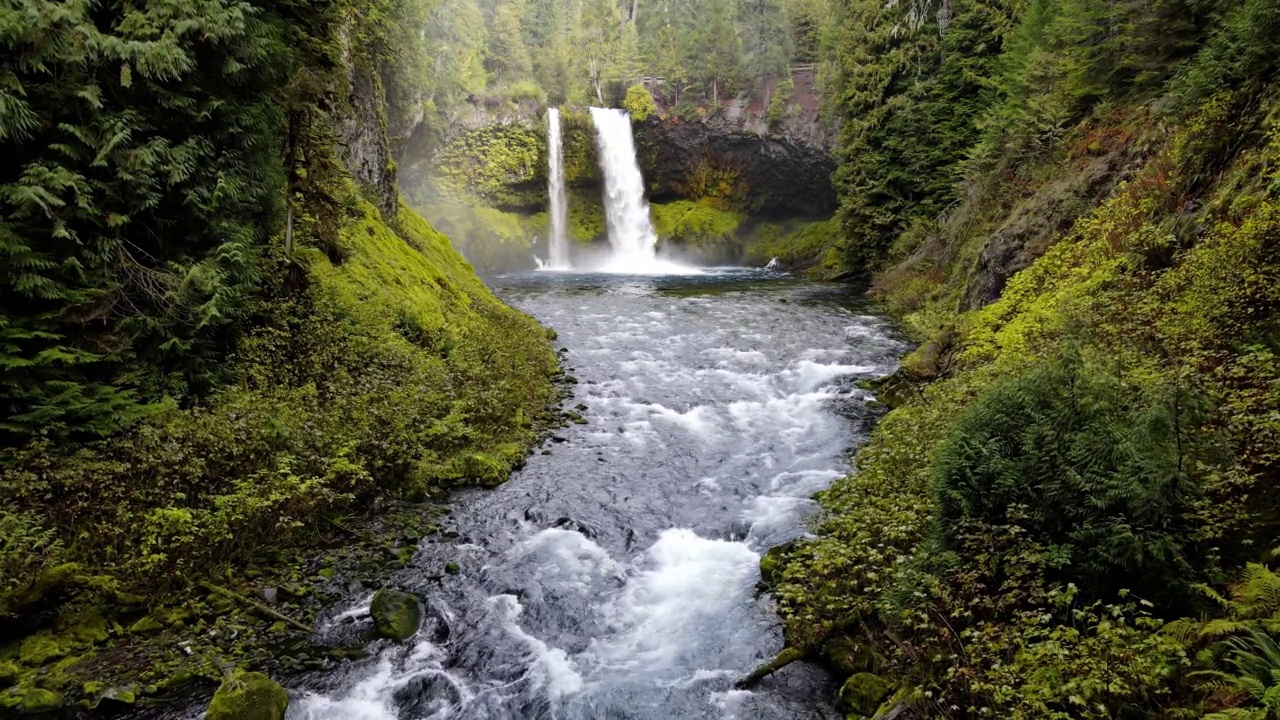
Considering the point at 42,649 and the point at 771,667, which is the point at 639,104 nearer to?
the point at 771,667

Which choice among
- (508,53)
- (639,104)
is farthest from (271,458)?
(508,53)

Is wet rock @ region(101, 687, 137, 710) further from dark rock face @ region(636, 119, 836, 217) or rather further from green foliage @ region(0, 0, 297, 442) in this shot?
dark rock face @ region(636, 119, 836, 217)

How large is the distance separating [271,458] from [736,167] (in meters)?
43.4

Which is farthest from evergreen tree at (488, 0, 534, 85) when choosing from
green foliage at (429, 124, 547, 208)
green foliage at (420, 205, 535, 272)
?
green foliage at (420, 205, 535, 272)

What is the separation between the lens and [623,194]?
4706 centimetres

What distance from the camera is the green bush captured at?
450 centimetres

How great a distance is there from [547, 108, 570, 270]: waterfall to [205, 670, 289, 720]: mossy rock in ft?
130

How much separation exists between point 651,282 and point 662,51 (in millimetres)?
25850

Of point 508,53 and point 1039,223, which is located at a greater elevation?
point 508,53

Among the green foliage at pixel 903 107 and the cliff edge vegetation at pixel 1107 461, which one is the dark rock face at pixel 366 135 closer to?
the cliff edge vegetation at pixel 1107 461

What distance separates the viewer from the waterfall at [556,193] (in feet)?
147

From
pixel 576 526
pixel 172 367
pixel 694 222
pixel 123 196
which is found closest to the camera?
pixel 123 196

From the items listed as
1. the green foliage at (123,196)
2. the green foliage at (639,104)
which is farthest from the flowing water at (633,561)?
the green foliage at (639,104)

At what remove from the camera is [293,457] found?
788 cm
